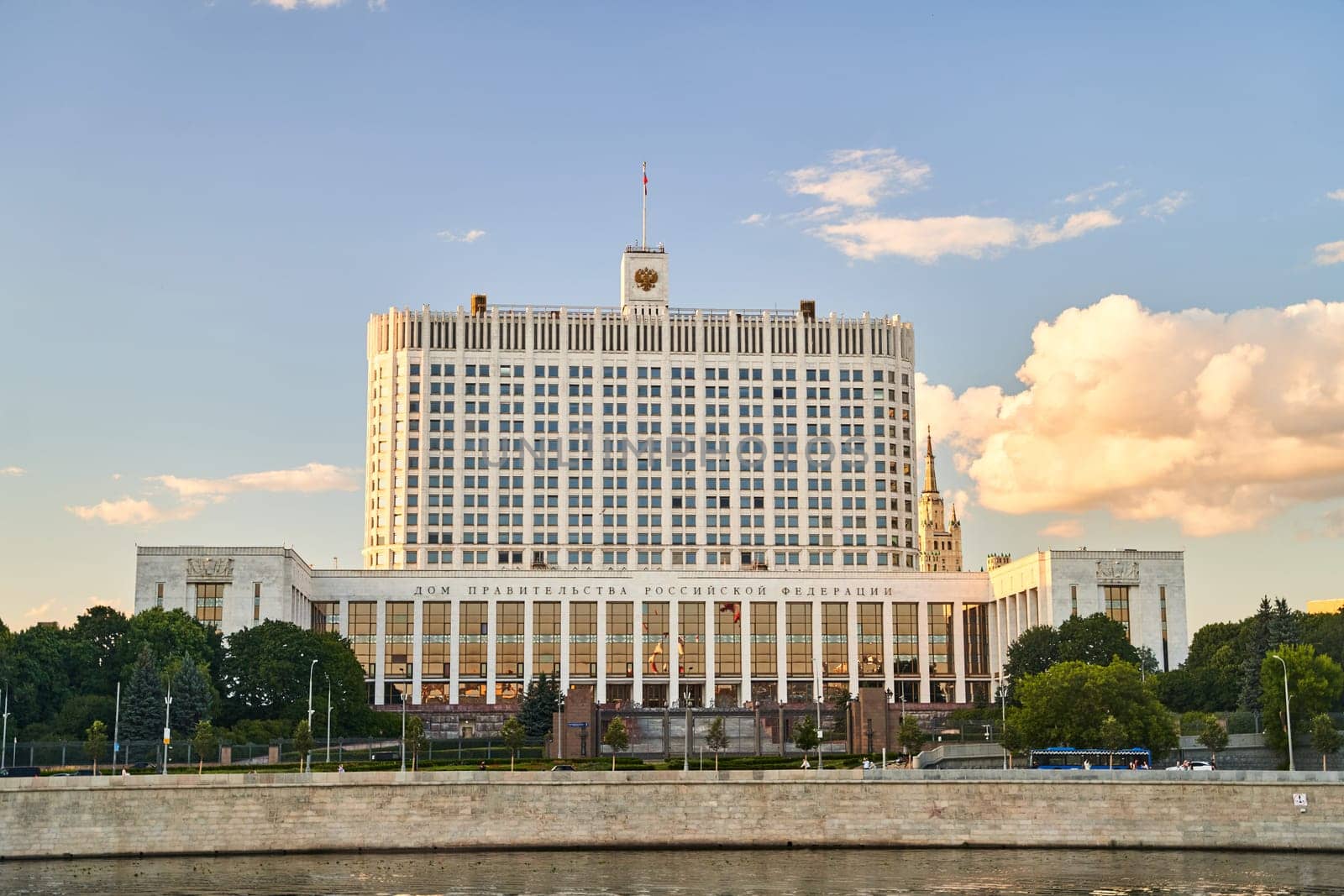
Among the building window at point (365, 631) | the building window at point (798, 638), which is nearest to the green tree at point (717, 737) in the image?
the building window at point (798, 638)

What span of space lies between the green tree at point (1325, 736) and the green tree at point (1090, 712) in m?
8.98

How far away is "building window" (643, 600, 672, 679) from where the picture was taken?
636ft

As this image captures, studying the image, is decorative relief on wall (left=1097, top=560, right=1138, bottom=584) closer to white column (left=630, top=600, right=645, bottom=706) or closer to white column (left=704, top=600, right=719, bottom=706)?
white column (left=704, top=600, right=719, bottom=706)

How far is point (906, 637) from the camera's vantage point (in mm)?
196375

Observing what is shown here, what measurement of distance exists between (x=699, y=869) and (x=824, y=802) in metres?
12.1

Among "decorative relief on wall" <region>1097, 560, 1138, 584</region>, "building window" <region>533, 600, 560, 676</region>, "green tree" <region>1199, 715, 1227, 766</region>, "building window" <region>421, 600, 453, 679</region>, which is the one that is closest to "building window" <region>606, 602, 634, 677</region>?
"building window" <region>533, 600, 560, 676</region>

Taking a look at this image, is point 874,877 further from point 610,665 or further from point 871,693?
point 610,665

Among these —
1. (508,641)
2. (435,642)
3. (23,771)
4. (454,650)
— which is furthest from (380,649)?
(23,771)

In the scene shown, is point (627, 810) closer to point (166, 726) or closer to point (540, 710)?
point (166, 726)

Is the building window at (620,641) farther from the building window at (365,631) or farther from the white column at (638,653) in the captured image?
the building window at (365,631)

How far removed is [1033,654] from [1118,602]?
77.8ft

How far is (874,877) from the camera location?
7744 cm

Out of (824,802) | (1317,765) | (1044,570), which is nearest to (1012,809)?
(824,802)

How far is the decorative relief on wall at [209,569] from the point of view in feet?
543
